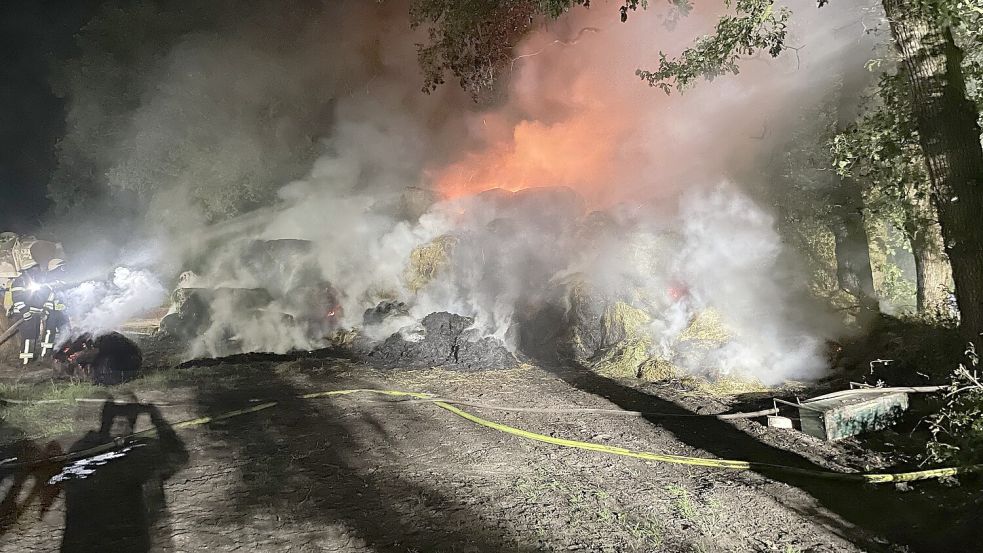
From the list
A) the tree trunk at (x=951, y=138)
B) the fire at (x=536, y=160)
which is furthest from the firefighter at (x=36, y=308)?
the tree trunk at (x=951, y=138)

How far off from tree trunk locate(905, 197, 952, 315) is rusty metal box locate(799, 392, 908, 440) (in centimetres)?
292

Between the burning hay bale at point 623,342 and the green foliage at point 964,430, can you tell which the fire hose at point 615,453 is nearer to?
the green foliage at point 964,430

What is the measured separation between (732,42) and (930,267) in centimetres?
523

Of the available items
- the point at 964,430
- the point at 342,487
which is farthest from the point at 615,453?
the point at 964,430

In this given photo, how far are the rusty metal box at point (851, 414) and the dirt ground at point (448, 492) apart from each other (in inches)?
7.6

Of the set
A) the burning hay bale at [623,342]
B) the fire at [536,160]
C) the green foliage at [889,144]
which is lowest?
the burning hay bale at [623,342]

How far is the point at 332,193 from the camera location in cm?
2308

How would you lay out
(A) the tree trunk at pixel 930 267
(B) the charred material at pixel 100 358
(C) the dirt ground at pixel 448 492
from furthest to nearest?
(B) the charred material at pixel 100 358
(A) the tree trunk at pixel 930 267
(C) the dirt ground at pixel 448 492

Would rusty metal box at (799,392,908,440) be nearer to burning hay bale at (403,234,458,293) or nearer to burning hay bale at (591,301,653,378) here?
burning hay bale at (591,301,653,378)

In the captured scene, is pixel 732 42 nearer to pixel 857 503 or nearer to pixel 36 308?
pixel 857 503

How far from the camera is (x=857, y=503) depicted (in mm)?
4438

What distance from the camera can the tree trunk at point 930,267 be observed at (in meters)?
7.84

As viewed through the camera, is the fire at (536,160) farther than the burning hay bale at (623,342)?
Yes

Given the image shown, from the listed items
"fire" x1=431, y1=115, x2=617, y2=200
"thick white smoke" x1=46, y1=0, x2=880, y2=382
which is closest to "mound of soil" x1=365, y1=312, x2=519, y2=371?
"thick white smoke" x1=46, y1=0, x2=880, y2=382
